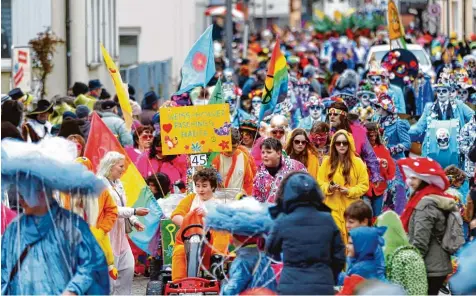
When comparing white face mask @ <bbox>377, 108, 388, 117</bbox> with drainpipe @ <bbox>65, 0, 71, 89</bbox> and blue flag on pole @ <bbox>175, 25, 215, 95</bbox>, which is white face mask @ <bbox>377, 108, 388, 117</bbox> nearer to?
blue flag on pole @ <bbox>175, 25, 215, 95</bbox>

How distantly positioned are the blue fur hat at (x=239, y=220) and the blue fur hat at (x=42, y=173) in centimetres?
95

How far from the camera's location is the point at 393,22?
95.3 ft

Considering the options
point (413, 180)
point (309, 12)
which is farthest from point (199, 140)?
point (309, 12)

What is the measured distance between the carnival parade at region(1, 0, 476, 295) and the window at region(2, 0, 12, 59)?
0.04 meters

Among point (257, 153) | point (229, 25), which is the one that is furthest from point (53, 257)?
point (229, 25)

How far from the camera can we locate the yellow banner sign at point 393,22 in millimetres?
28781

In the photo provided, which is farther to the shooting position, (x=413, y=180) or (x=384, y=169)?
(x=384, y=169)

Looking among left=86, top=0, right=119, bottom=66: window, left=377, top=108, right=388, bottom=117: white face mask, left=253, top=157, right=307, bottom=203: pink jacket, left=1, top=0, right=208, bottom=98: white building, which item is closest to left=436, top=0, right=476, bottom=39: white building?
left=1, top=0, right=208, bottom=98: white building

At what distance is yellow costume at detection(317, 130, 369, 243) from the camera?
14000 mm

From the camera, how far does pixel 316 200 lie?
9594 millimetres

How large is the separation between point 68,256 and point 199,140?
6035 mm

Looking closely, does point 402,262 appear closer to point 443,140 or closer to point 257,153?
point 257,153

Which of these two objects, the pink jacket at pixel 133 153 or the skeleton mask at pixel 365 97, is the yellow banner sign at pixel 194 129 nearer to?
the pink jacket at pixel 133 153

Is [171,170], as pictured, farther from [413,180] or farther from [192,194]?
[413,180]
